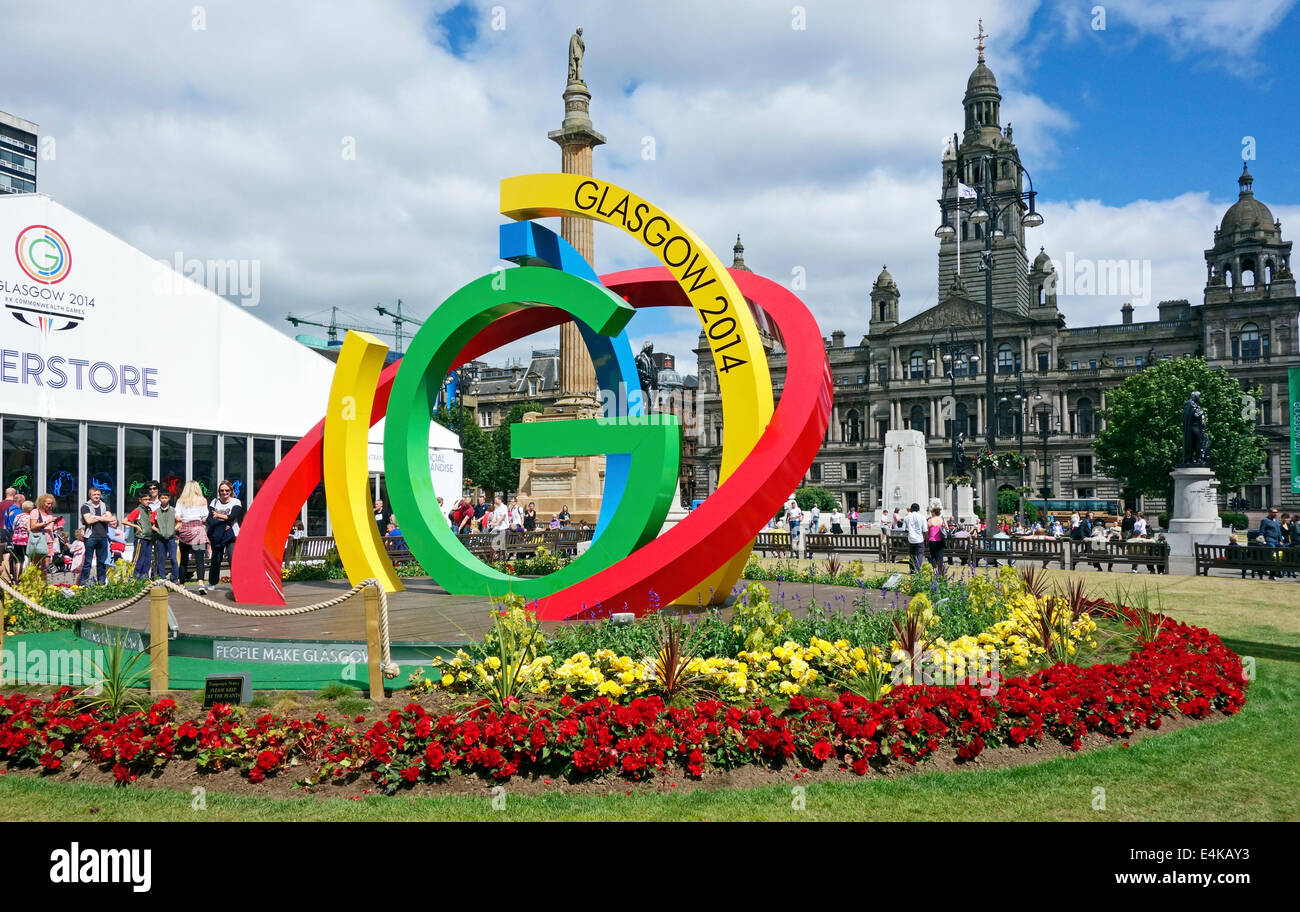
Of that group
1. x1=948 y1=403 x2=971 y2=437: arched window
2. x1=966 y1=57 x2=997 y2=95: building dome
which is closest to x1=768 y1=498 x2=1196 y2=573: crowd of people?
x1=948 y1=403 x2=971 y2=437: arched window

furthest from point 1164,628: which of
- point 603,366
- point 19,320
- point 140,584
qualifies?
point 19,320

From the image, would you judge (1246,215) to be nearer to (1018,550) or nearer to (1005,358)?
(1005,358)

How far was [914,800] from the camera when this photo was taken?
5801 mm

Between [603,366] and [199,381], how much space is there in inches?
496

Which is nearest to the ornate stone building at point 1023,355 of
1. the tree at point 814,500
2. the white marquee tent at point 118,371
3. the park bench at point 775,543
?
the tree at point 814,500

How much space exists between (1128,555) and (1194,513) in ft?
19.7

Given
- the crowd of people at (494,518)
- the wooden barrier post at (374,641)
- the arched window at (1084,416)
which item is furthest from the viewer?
the arched window at (1084,416)

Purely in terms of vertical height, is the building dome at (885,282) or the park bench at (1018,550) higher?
the building dome at (885,282)

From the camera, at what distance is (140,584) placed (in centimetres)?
1365

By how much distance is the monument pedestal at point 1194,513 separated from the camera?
81.8ft

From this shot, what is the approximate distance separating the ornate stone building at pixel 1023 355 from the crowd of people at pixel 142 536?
6238cm

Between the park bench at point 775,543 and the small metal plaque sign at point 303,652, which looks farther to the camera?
the park bench at point 775,543

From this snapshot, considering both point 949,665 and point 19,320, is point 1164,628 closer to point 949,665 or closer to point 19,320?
point 949,665

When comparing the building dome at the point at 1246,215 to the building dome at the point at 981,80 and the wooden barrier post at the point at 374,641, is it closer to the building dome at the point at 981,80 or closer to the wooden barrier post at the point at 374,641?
the building dome at the point at 981,80
